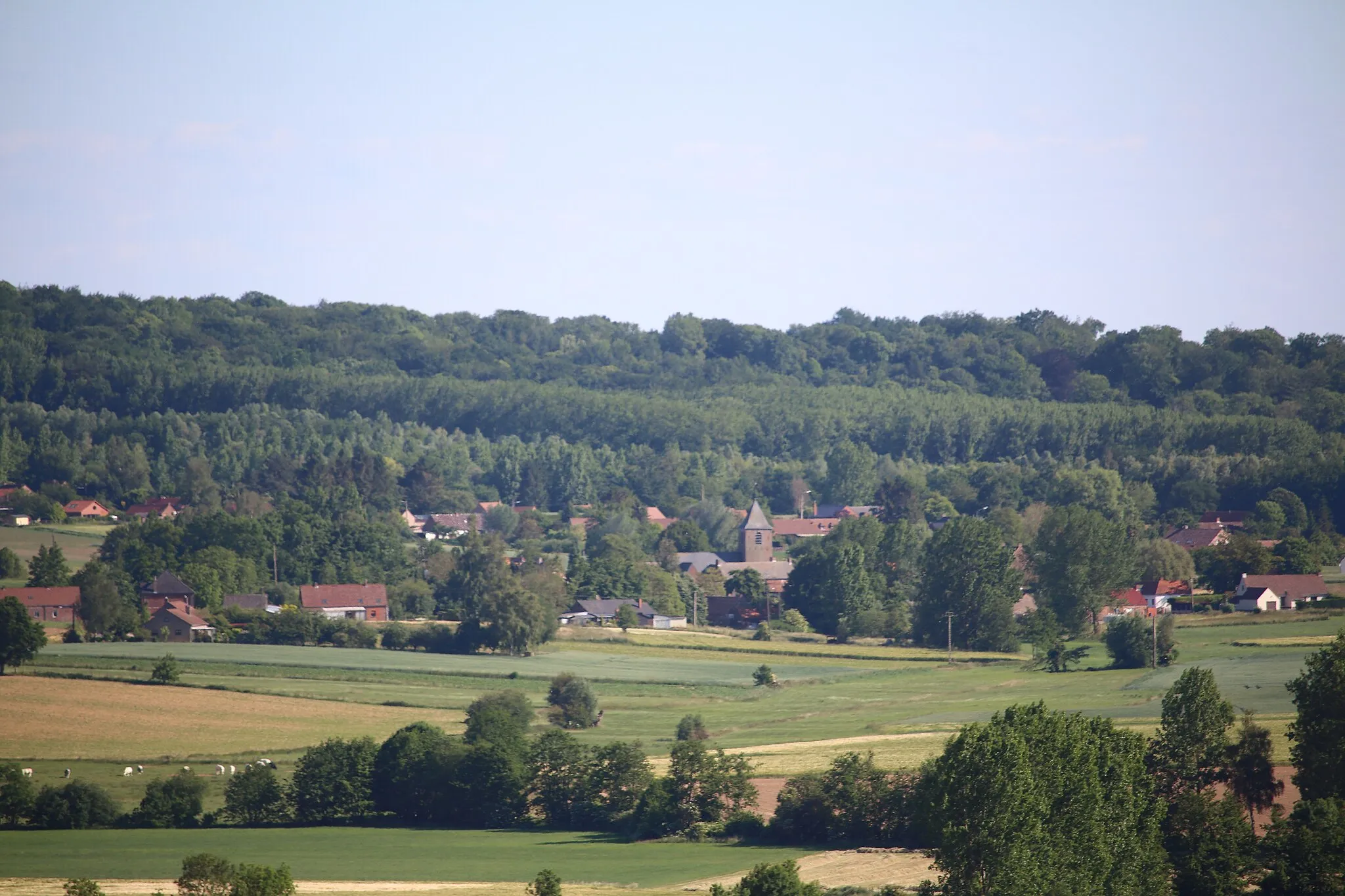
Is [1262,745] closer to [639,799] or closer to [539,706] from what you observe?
[639,799]

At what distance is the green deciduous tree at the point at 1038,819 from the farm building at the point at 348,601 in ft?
203

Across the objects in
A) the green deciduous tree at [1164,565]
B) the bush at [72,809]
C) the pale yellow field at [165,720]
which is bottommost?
the bush at [72,809]

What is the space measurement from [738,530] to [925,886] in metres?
101

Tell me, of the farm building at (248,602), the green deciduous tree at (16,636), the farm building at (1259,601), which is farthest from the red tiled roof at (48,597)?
the farm building at (1259,601)

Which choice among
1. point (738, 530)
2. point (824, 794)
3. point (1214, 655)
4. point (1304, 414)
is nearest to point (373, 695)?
point (824, 794)

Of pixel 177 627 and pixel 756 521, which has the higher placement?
pixel 756 521

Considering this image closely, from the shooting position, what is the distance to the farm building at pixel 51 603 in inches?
3140

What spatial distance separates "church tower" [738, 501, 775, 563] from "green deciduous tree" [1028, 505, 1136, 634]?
34830 millimetres

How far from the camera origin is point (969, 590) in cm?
8350

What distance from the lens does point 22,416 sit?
159750 millimetres

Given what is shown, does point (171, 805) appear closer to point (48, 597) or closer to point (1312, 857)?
point (1312, 857)

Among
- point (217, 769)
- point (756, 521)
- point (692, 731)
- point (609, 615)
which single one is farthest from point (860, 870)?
point (756, 521)

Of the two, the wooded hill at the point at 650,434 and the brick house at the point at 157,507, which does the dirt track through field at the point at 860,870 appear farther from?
the wooded hill at the point at 650,434

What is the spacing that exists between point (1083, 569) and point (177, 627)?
153ft
